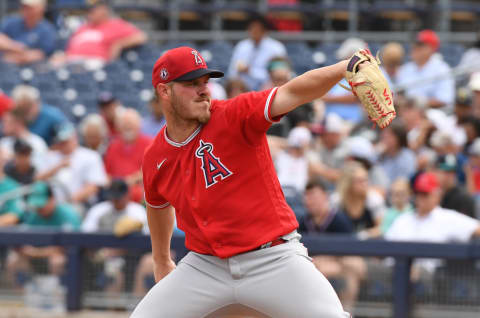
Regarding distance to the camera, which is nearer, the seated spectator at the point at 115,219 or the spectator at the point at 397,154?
the seated spectator at the point at 115,219

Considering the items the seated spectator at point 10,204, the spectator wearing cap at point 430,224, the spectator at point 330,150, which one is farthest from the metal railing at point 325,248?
the spectator at point 330,150

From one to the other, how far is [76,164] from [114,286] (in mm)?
1706

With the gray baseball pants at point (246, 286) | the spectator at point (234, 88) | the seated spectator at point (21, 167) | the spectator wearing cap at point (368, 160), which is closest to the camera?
the gray baseball pants at point (246, 286)

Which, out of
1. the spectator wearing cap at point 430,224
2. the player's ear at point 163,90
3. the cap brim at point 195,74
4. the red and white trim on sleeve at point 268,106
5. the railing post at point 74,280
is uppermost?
the cap brim at point 195,74

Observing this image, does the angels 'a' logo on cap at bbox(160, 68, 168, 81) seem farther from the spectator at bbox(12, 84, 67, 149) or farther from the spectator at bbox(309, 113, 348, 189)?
the spectator at bbox(12, 84, 67, 149)

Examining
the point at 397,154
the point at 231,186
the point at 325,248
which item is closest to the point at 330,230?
the point at 325,248

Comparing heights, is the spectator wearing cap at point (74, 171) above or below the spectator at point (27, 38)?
below

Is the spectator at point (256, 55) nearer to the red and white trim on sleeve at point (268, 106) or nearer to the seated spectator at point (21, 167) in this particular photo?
the seated spectator at point (21, 167)

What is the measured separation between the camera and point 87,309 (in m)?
7.00

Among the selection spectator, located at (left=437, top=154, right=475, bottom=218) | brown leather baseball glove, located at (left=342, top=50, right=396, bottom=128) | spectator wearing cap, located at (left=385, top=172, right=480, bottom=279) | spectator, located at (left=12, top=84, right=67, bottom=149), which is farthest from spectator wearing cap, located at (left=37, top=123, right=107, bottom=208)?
brown leather baseball glove, located at (left=342, top=50, right=396, bottom=128)

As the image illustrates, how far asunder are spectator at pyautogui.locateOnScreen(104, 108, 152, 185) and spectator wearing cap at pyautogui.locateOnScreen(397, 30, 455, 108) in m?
3.06

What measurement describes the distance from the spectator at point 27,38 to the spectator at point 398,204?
21.0 ft

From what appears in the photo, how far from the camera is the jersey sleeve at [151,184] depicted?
3959 millimetres

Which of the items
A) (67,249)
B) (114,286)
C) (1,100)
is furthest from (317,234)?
(1,100)
